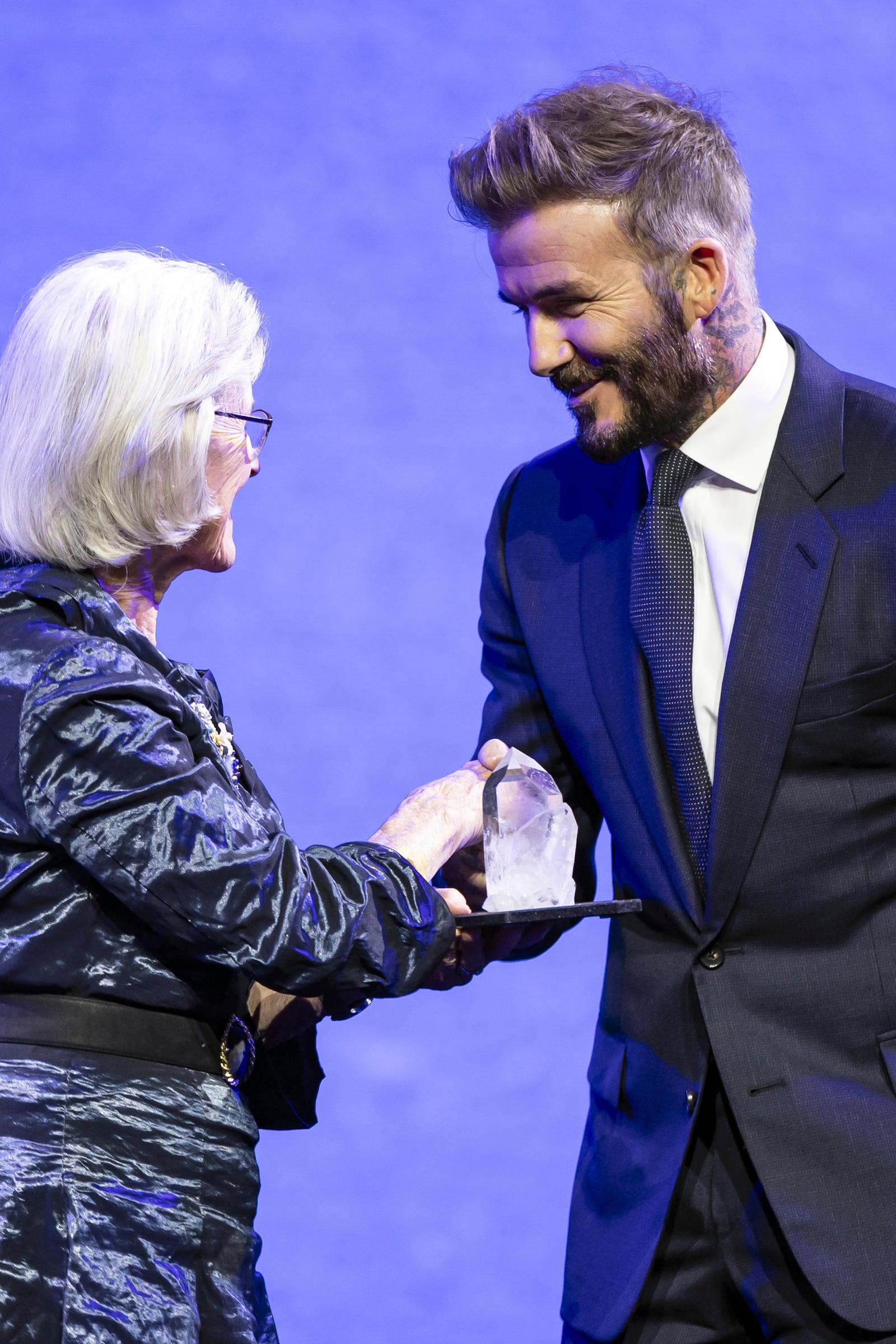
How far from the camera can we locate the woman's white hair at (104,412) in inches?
63.9

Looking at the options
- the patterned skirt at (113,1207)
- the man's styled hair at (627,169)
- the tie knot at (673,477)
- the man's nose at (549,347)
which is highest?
the man's styled hair at (627,169)

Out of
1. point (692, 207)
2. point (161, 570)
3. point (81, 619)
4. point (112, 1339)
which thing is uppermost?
point (692, 207)

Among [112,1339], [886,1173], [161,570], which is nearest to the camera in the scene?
[112,1339]

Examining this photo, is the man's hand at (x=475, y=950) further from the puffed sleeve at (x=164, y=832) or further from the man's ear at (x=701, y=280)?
the man's ear at (x=701, y=280)

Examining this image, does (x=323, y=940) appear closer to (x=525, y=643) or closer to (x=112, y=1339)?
(x=112, y=1339)

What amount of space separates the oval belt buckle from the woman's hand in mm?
252

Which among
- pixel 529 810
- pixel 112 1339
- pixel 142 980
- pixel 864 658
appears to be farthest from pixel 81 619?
pixel 864 658

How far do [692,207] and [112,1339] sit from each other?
4.57ft

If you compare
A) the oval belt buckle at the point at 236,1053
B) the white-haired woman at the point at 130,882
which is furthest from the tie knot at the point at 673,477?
the oval belt buckle at the point at 236,1053

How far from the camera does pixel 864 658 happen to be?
65.2 inches

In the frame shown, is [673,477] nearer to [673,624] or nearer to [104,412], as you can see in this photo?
[673,624]

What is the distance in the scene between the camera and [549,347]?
1.86 meters

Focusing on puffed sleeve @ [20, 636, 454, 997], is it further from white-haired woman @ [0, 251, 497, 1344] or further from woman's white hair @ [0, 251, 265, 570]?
woman's white hair @ [0, 251, 265, 570]

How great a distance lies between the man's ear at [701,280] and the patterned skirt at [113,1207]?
104 cm
